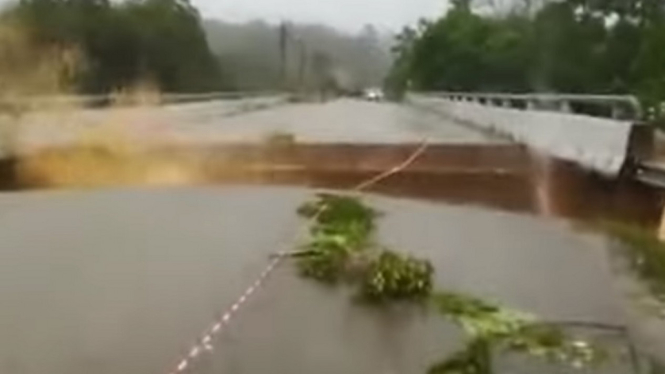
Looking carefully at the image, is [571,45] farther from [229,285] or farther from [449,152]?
[229,285]

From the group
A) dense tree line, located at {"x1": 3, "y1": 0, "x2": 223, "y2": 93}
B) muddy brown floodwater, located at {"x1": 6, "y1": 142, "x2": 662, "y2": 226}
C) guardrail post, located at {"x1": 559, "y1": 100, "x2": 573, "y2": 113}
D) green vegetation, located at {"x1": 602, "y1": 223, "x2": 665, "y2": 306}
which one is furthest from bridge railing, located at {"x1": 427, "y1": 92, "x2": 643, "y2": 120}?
dense tree line, located at {"x1": 3, "y1": 0, "x2": 223, "y2": 93}

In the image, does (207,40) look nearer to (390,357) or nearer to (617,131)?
(617,131)

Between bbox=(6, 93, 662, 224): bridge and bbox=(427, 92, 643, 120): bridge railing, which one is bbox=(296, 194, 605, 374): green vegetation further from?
bbox=(427, 92, 643, 120): bridge railing

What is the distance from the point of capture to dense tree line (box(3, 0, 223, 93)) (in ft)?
110

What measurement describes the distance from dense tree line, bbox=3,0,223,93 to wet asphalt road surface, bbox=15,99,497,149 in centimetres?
112

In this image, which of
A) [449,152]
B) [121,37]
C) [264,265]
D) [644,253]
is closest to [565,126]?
[449,152]

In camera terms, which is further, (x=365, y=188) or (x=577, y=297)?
(x=365, y=188)

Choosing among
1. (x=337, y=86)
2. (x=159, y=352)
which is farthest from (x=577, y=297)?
(x=337, y=86)

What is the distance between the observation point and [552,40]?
37000 millimetres

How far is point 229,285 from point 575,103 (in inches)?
652

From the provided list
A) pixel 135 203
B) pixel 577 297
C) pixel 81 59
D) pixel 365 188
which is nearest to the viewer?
pixel 577 297

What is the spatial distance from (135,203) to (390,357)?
989 cm

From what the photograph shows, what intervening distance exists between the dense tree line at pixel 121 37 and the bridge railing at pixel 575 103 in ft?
22.4

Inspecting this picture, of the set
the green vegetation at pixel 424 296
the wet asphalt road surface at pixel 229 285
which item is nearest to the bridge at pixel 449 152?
the wet asphalt road surface at pixel 229 285
